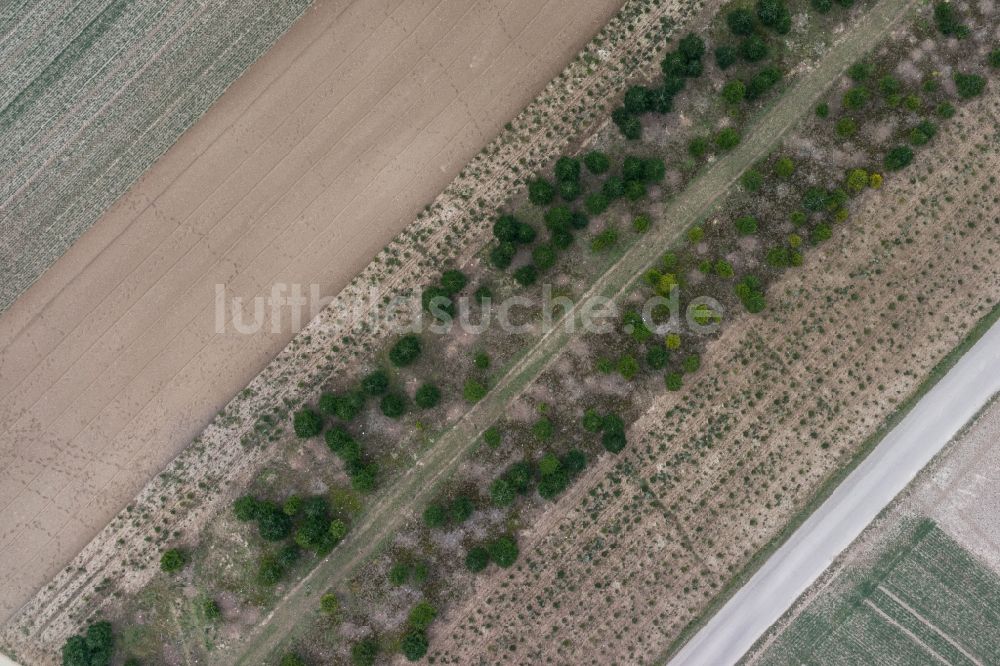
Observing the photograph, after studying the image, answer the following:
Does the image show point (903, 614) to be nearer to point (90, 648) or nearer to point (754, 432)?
point (754, 432)

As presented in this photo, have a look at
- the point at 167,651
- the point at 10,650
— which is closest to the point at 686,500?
the point at 167,651

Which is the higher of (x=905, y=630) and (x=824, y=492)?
(x=824, y=492)

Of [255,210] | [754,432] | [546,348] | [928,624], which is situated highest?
[255,210]

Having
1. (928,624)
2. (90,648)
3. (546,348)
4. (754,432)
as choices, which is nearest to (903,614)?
(928,624)

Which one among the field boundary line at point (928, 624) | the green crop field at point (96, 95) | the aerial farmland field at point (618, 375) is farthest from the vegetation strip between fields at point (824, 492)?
the green crop field at point (96, 95)

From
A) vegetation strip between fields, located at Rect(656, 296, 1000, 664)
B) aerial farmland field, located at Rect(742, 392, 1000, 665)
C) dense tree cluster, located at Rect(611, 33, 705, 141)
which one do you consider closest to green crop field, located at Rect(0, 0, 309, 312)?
dense tree cluster, located at Rect(611, 33, 705, 141)

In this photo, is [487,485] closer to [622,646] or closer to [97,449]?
[622,646]

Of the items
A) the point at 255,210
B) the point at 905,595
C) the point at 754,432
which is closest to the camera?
the point at 905,595
